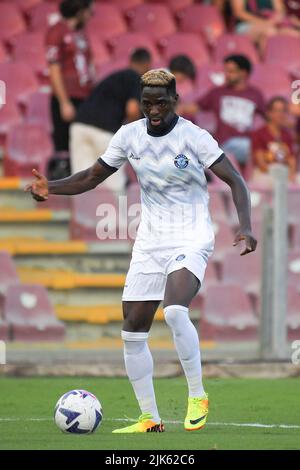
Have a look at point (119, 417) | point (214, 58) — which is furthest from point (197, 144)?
point (214, 58)

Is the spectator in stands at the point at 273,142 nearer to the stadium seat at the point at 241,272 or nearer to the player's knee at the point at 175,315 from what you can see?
the stadium seat at the point at 241,272

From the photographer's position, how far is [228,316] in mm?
14094

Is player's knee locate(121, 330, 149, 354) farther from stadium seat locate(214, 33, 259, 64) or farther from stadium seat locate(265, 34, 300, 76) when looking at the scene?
stadium seat locate(265, 34, 300, 76)

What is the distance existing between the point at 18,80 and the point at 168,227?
853 centimetres

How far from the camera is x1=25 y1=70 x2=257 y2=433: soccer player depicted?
29.5ft

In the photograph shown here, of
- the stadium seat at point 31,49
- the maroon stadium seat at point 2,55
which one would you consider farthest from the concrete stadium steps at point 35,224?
the stadium seat at point 31,49

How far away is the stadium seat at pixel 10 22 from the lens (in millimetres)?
18484

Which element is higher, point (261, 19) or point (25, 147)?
point (261, 19)

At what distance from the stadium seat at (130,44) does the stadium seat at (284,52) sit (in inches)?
55.2

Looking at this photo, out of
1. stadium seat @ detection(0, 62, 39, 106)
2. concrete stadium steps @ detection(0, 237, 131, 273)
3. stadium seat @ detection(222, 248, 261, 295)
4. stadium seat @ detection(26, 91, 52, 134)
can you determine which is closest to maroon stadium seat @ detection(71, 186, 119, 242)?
concrete stadium steps @ detection(0, 237, 131, 273)

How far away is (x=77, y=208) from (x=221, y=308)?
174cm

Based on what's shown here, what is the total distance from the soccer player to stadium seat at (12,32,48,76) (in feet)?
29.2

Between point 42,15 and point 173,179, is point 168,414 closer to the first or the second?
point 173,179

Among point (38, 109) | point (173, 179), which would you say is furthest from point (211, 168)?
point (38, 109)
